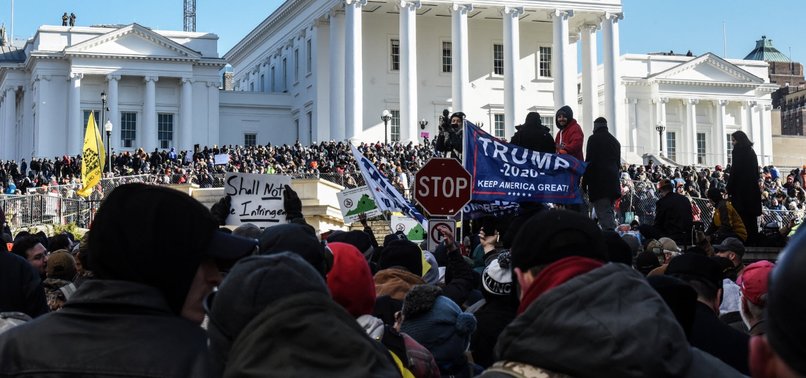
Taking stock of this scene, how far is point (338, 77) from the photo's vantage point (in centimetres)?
6406

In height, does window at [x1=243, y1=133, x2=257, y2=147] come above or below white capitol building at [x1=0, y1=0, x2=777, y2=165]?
below

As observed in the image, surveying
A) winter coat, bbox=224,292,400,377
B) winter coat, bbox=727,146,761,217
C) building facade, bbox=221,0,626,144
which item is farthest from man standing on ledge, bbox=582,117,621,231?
building facade, bbox=221,0,626,144

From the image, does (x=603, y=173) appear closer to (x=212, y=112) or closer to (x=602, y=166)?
(x=602, y=166)

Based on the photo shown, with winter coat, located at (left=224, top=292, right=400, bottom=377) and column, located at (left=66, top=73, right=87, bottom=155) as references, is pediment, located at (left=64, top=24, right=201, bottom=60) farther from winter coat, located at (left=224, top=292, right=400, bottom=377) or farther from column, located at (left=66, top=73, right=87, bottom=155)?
winter coat, located at (left=224, top=292, right=400, bottom=377)

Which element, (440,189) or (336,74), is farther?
(336,74)

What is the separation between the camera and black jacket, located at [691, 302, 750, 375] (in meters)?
5.12

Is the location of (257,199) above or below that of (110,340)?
above

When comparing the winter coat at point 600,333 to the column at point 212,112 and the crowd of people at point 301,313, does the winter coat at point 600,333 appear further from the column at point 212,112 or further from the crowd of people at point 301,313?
the column at point 212,112

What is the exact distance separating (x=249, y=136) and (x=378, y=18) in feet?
37.7

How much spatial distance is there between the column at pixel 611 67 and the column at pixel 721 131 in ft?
51.5

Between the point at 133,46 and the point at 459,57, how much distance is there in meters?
19.8

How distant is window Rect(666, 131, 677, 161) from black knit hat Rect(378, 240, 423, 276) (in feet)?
248

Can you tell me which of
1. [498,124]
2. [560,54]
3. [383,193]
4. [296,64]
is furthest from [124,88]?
[383,193]

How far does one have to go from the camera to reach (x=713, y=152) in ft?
269
